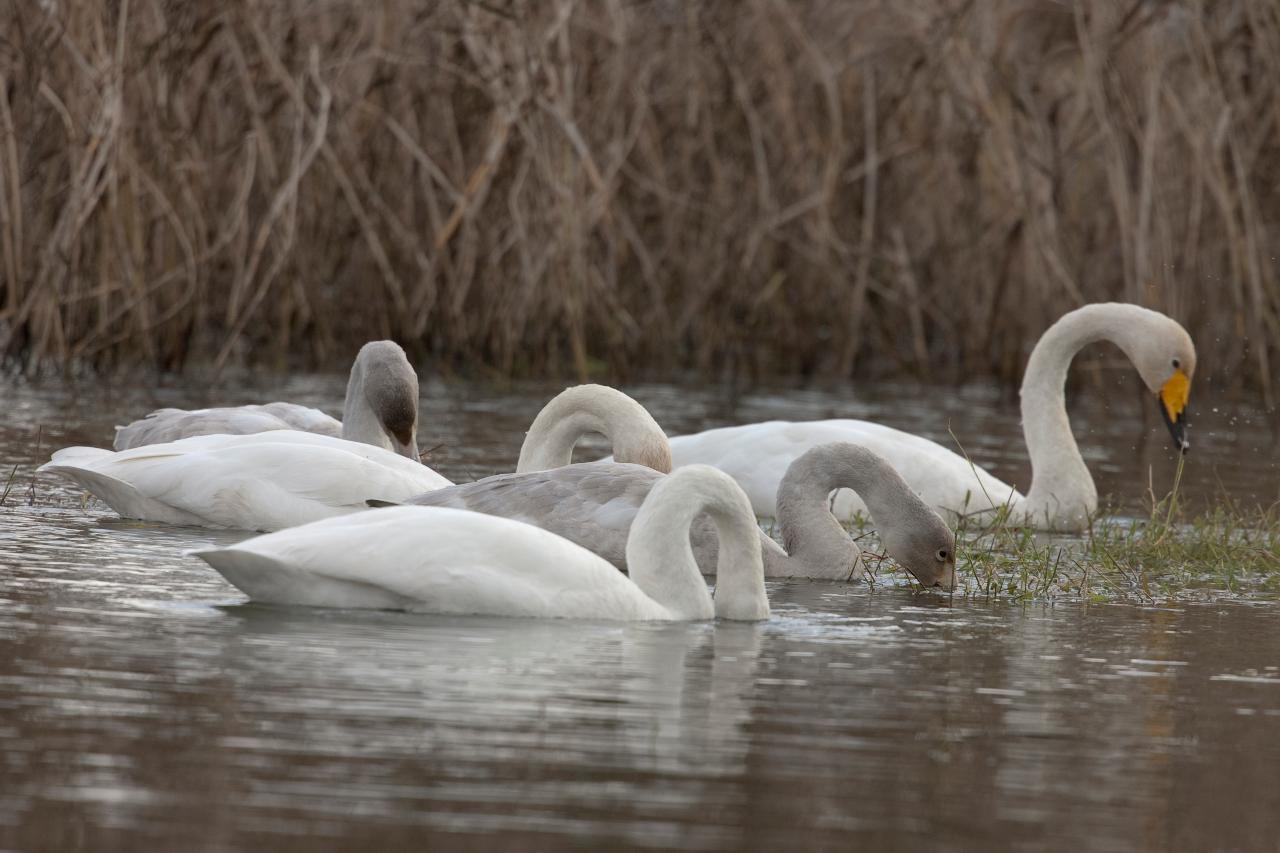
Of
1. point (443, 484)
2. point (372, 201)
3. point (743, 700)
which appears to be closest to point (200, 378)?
point (372, 201)

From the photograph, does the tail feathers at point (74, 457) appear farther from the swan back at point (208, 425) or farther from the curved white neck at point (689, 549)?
the curved white neck at point (689, 549)

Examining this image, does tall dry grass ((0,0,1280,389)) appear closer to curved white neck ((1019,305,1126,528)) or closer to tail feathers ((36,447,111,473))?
curved white neck ((1019,305,1126,528))

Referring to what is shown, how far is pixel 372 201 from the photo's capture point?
16016 mm

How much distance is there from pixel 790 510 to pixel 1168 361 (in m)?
3.31

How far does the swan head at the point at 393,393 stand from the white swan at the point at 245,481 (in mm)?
767

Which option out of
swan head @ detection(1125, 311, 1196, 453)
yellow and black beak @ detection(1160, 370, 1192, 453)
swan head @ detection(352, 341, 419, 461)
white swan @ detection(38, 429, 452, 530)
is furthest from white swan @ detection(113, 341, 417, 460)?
yellow and black beak @ detection(1160, 370, 1192, 453)

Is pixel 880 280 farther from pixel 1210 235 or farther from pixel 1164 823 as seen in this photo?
pixel 1164 823

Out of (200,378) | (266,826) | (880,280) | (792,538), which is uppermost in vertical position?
(880,280)

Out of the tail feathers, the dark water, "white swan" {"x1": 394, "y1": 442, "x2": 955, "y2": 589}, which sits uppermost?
the tail feathers

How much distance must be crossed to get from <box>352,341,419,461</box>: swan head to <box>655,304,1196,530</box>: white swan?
147cm

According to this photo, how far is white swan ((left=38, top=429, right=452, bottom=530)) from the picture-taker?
8.04m

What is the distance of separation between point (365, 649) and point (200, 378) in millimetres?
9965

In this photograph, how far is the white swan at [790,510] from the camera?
24.3 feet

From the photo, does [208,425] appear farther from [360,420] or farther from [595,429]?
[595,429]
